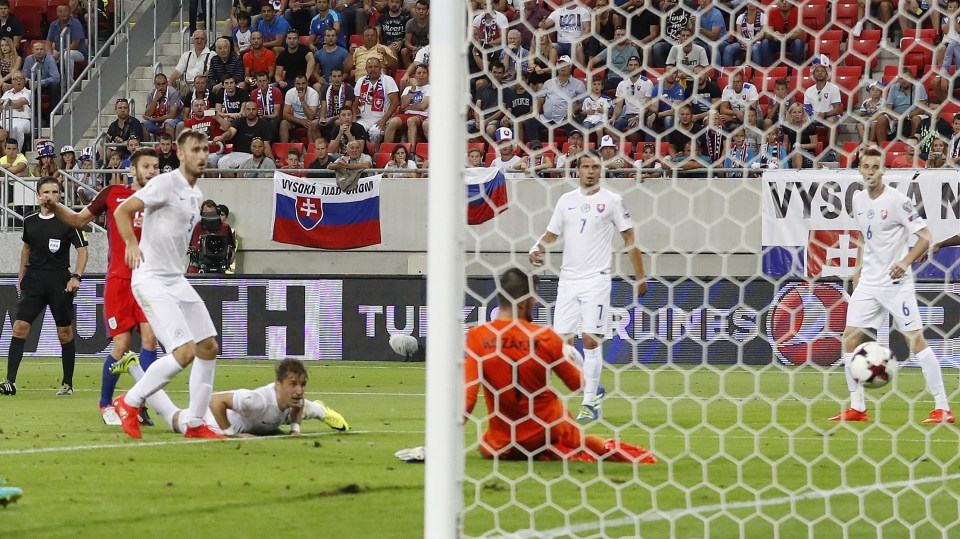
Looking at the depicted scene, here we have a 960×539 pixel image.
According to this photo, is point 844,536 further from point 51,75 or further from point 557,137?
point 51,75

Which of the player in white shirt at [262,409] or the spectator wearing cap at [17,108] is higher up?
the spectator wearing cap at [17,108]

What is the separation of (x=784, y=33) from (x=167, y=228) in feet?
12.0

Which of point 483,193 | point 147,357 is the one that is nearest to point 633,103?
point 483,193

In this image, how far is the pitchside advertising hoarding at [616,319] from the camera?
14.0m

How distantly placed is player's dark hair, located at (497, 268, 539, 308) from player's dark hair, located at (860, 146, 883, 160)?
100 inches

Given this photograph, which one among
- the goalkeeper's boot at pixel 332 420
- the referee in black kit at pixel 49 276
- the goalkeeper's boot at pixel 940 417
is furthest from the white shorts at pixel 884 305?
the referee in black kit at pixel 49 276

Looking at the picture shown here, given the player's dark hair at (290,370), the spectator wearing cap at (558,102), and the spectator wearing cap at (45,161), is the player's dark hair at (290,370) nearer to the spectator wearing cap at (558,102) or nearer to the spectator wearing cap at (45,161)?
the spectator wearing cap at (558,102)

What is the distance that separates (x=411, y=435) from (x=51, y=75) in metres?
14.9

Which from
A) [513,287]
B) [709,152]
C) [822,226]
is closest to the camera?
[513,287]

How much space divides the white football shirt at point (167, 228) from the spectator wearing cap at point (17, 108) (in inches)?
540

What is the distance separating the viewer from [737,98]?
739 centimetres

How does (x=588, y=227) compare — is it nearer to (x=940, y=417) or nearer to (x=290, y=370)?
(x=940, y=417)

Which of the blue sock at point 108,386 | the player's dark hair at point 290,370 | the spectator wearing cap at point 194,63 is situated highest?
the spectator wearing cap at point 194,63

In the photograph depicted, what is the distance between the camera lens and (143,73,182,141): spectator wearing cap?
65.9ft
